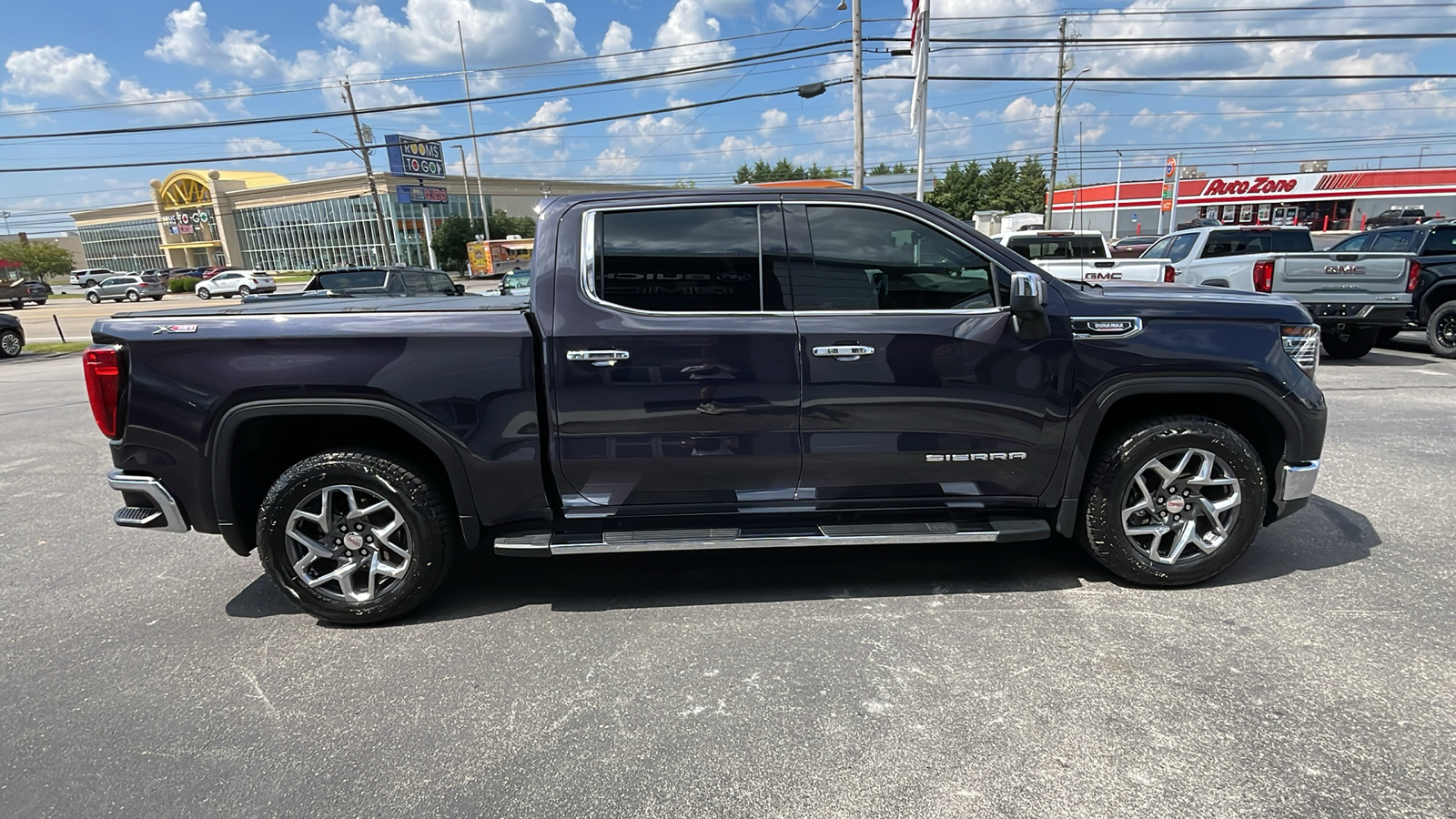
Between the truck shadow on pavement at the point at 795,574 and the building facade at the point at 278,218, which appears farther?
the building facade at the point at 278,218

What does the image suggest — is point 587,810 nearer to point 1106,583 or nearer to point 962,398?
point 962,398

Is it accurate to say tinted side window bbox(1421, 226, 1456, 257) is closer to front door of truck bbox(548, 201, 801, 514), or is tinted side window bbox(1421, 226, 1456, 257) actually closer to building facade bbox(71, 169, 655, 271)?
front door of truck bbox(548, 201, 801, 514)

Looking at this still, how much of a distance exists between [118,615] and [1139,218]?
6736cm

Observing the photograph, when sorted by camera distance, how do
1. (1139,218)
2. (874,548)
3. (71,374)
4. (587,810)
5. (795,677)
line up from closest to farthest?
(587,810), (795,677), (874,548), (71,374), (1139,218)

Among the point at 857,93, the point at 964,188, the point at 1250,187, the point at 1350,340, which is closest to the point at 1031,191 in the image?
the point at 964,188

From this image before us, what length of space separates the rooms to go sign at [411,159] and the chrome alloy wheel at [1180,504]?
142ft

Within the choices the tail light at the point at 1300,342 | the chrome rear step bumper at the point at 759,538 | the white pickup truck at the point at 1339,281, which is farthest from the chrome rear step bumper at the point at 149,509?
the white pickup truck at the point at 1339,281

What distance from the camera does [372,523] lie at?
3387mm

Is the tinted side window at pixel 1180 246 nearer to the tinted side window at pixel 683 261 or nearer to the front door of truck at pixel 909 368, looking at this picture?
the front door of truck at pixel 909 368

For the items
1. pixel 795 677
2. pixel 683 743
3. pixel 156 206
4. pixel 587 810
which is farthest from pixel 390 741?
pixel 156 206

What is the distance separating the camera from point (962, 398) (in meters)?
3.31

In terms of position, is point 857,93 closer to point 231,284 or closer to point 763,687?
point 763,687

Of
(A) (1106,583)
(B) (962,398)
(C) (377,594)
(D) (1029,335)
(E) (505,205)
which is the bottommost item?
(A) (1106,583)

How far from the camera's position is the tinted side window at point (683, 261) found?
3287 millimetres
